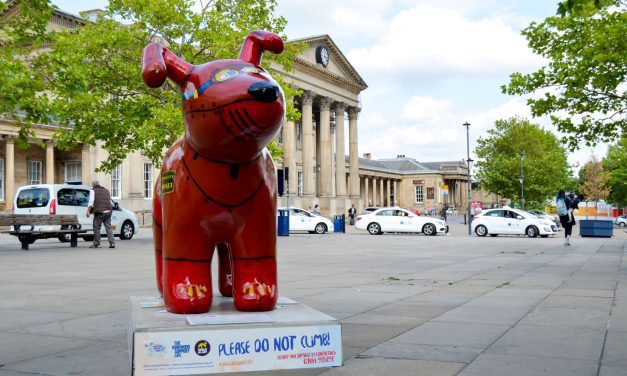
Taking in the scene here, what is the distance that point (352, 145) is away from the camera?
237 feet

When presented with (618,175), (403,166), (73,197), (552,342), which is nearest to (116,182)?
(73,197)

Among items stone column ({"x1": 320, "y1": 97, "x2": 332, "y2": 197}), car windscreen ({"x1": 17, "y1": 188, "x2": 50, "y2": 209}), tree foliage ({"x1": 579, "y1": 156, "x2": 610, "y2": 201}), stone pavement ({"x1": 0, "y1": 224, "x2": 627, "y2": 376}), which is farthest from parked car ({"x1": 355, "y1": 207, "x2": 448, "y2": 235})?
tree foliage ({"x1": 579, "y1": 156, "x2": 610, "y2": 201})

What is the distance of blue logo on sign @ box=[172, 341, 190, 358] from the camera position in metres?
3.41

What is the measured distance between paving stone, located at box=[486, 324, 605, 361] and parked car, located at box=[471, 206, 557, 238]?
25878 millimetres

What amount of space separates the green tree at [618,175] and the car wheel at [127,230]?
45.9 m

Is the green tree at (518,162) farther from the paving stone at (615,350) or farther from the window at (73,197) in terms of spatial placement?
the paving stone at (615,350)

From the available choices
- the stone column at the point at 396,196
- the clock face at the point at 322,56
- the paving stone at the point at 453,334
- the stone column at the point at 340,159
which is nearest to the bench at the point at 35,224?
the paving stone at the point at 453,334

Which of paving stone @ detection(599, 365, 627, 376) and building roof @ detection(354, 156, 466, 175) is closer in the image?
paving stone @ detection(599, 365, 627, 376)

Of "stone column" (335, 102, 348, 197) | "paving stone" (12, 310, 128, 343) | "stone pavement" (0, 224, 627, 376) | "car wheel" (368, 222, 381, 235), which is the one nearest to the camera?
"stone pavement" (0, 224, 627, 376)

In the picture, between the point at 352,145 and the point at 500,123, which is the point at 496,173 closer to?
the point at 500,123

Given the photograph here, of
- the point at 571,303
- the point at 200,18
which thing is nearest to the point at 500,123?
the point at 200,18

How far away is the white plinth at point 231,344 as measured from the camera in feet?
11.1

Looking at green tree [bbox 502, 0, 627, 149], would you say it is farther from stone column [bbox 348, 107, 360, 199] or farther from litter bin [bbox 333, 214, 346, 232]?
stone column [bbox 348, 107, 360, 199]

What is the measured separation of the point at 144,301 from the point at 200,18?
21.4 meters
